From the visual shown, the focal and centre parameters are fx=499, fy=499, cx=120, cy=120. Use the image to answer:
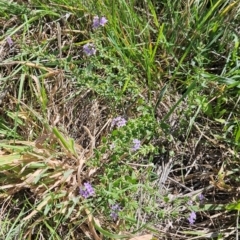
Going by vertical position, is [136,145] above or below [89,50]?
below

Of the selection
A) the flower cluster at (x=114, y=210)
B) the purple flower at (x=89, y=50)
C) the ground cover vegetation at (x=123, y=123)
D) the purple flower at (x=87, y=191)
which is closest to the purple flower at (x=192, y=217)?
the ground cover vegetation at (x=123, y=123)

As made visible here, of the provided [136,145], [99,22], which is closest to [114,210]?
[136,145]

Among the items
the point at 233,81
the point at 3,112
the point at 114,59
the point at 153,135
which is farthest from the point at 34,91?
the point at 233,81

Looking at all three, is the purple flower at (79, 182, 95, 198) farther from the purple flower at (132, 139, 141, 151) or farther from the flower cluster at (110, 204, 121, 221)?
the purple flower at (132, 139, 141, 151)

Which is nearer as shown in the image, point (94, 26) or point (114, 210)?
point (114, 210)

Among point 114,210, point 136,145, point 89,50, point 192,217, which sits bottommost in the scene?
point 192,217

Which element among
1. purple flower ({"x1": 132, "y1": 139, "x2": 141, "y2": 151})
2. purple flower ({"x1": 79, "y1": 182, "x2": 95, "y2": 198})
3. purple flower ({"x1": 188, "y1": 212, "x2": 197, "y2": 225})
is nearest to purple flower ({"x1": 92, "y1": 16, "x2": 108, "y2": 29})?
purple flower ({"x1": 132, "y1": 139, "x2": 141, "y2": 151})

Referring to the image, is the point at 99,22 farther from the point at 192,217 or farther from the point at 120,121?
the point at 192,217

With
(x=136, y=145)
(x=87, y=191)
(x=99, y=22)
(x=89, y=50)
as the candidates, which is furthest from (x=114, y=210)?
(x=99, y=22)
